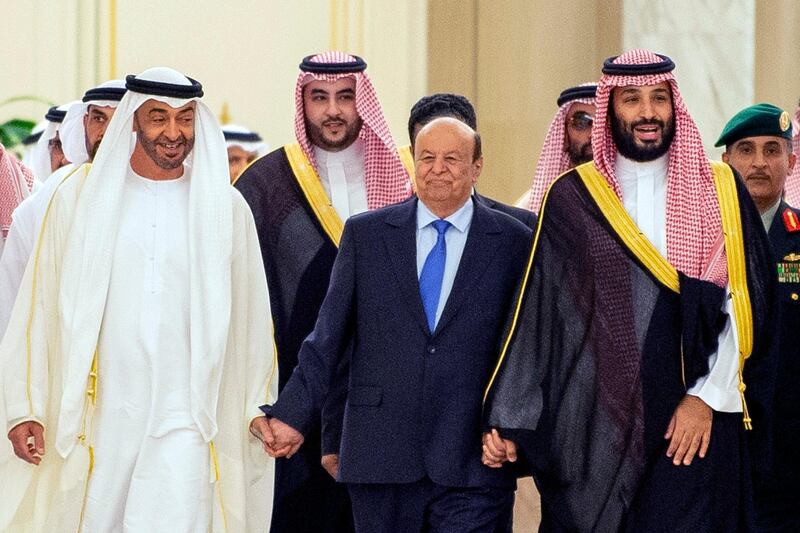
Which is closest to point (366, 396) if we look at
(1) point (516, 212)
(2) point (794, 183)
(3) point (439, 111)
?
(1) point (516, 212)

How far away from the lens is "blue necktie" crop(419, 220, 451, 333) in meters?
6.69

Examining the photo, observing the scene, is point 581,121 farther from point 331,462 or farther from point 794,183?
point 331,462

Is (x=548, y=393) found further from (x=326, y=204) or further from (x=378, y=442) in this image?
(x=326, y=204)

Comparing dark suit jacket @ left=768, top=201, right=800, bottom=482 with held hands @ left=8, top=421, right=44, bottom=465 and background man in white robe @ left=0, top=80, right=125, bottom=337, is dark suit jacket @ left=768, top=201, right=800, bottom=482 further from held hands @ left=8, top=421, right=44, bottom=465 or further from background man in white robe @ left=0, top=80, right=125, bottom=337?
held hands @ left=8, top=421, right=44, bottom=465

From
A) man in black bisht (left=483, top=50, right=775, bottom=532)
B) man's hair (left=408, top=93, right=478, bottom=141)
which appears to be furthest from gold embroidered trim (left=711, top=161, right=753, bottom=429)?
man's hair (left=408, top=93, right=478, bottom=141)

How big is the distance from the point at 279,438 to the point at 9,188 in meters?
2.38

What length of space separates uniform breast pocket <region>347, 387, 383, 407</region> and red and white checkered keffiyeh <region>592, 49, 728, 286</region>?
1084 millimetres

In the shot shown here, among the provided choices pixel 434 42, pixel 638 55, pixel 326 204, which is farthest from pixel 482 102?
pixel 638 55

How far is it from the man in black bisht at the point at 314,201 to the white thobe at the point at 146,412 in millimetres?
971

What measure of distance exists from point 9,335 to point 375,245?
1299mm

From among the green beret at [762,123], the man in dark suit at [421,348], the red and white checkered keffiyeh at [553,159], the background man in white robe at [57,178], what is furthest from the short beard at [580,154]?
the background man in white robe at [57,178]

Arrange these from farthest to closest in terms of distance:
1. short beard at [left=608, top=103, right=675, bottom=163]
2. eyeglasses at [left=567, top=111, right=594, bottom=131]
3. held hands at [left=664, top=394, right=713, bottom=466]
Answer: eyeglasses at [left=567, top=111, right=594, bottom=131], short beard at [left=608, top=103, right=675, bottom=163], held hands at [left=664, top=394, right=713, bottom=466]

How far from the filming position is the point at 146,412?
22.4 feet

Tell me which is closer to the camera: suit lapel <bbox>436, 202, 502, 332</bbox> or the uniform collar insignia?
suit lapel <bbox>436, 202, 502, 332</bbox>
